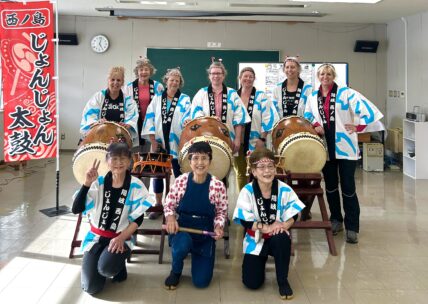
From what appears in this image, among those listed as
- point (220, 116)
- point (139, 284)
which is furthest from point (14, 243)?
point (220, 116)

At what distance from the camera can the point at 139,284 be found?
108 inches

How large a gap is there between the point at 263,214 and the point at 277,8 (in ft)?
16.9

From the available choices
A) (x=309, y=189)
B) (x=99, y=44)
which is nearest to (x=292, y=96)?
(x=309, y=189)

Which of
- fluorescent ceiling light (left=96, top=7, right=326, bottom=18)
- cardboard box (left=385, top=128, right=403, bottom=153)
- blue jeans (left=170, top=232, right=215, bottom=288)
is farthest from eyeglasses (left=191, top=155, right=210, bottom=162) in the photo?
cardboard box (left=385, top=128, right=403, bottom=153)

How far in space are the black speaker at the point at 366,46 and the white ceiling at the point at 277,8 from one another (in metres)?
0.54

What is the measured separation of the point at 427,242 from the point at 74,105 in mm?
6853

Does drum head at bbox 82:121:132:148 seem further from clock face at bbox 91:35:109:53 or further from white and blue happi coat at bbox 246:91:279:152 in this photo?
clock face at bbox 91:35:109:53

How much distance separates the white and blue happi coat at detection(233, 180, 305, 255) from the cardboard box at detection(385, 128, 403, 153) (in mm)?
5488

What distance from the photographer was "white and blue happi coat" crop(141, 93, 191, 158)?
3.90 metres

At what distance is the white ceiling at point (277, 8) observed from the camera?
655cm

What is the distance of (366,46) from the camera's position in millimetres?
8453

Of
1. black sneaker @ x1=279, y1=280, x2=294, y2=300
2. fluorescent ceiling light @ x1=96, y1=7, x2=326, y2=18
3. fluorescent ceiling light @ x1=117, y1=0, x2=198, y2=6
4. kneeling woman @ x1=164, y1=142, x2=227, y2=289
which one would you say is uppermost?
fluorescent ceiling light @ x1=96, y1=7, x2=326, y2=18

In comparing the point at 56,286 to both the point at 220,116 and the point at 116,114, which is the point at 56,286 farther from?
the point at 220,116

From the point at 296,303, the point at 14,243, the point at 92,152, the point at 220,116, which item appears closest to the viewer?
the point at 296,303
